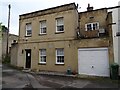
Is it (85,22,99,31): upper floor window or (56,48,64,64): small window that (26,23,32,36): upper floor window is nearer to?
(56,48,64,64): small window

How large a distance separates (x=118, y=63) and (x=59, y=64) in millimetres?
6478

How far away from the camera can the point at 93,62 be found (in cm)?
1577

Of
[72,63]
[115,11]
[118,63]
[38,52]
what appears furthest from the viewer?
[38,52]

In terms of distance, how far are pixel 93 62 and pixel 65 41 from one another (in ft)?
13.3

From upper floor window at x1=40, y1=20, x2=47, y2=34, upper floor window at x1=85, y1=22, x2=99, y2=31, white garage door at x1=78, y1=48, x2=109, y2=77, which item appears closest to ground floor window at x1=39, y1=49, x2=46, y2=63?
upper floor window at x1=40, y1=20, x2=47, y2=34

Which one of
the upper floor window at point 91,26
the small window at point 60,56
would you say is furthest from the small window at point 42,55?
the upper floor window at point 91,26

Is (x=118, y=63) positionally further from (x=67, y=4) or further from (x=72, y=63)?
(x=67, y=4)

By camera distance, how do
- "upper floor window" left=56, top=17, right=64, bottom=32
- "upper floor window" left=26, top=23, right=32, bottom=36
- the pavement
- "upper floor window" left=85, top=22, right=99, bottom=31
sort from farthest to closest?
1. "upper floor window" left=26, top=23, right=32, bottom=36
2. "upper floor window" left=85, top=22, right=99, bottom=31
3. "upper floor window" left=56, top=17, right=64, bottom=32
4. the pavement

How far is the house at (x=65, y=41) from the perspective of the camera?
15.6 meters

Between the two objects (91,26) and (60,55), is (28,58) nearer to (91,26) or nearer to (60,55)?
(60,55)

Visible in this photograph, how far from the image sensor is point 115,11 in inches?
611

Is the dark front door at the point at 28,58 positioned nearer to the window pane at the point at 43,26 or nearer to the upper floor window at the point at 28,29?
the upper floor window at the point at 28,29

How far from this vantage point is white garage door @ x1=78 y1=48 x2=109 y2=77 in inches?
596

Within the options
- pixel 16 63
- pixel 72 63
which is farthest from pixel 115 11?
pixel 16 63
